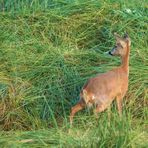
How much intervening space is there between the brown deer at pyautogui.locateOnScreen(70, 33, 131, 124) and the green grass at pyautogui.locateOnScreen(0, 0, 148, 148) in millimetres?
108

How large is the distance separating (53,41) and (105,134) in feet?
11.8

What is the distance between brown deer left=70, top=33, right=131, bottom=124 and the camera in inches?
289

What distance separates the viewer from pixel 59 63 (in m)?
8.44

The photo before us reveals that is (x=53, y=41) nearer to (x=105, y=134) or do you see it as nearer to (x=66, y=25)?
(x=66, y=25)

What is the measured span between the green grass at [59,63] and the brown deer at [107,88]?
0.35ft

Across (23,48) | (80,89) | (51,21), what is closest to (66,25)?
(51,21)

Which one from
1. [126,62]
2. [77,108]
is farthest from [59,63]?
[77,108]

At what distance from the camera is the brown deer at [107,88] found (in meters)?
7.35

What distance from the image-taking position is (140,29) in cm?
900

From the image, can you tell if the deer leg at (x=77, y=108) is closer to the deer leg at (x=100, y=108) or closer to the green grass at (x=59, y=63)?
the green grass at (x=59, y=63)

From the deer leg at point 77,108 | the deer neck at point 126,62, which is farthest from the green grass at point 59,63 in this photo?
the deer neck at point 126,62

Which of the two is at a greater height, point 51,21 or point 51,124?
point 51,21

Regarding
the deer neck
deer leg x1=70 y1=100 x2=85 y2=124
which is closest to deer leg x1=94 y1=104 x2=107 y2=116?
deer leg x1=70 y1=100 x2=85 y2=124

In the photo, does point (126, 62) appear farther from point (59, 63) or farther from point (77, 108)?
point (59, 63)
